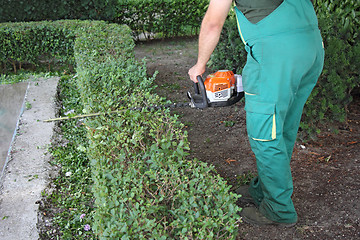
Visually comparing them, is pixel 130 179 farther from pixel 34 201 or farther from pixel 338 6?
pixel 338 6

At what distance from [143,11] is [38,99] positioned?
4.51 m

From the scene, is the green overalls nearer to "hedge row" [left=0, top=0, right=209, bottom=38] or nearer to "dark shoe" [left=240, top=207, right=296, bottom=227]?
"dark shoe" [left=240, top=207, right=296, bottom=227]

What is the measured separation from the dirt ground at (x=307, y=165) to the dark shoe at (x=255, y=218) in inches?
1.9

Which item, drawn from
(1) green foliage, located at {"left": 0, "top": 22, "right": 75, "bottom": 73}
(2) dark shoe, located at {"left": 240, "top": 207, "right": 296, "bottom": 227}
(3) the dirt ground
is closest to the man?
(2) dark shoe, located at {"left": 240, "top": 207, "right": 296, "bottom": 227}

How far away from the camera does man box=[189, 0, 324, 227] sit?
230 cm

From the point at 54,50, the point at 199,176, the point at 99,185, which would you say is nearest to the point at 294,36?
the point at 199,176

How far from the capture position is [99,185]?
1963 millimetres

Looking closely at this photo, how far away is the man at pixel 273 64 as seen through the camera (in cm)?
230

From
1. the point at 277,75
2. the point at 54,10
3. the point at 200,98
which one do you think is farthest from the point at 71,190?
the point at 54,10

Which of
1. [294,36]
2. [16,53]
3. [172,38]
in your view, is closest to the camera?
[294,36]

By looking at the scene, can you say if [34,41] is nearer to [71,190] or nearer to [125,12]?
[125,12]

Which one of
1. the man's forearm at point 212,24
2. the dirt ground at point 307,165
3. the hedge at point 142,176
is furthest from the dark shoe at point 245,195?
the man's forearm at point 212,24

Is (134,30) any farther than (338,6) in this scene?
Yes

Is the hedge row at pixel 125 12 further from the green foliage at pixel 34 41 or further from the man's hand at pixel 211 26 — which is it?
the man's hand at pixel 211 26
